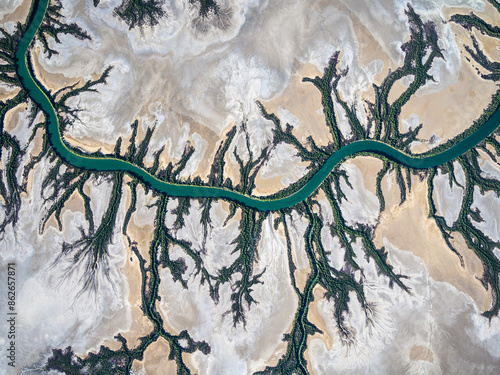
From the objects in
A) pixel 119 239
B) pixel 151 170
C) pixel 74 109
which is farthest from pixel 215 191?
pixel 74 109

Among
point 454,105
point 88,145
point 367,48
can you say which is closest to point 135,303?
point 88,145

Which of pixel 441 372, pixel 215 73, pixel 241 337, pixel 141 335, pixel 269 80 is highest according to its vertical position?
pixel 215 73

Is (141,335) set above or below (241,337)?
above

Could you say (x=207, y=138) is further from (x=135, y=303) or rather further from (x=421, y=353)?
(x=421, y=353)

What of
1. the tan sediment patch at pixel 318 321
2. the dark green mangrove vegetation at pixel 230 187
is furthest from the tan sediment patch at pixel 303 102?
the tan sediment patch at pixel 318 321

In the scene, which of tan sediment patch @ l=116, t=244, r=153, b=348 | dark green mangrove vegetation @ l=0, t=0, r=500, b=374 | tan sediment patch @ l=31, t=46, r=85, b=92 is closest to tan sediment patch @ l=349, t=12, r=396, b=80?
dark green mangrove vegetation @ l=0, t=0, r=500, b=374

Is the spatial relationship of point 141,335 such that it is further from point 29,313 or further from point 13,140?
point 13,140

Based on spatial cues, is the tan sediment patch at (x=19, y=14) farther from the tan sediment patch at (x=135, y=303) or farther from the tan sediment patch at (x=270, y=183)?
the tan sediment patch at (x=270, y=183)
